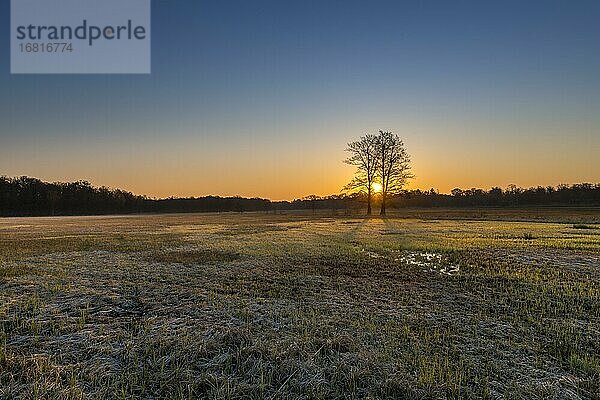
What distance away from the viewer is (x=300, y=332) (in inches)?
278

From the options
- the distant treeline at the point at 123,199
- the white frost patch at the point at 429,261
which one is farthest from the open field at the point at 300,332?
the distant treeline at the point at 123,199

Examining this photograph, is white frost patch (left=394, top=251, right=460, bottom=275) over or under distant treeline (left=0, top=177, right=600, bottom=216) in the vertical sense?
under

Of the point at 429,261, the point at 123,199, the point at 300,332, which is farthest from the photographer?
the point at 123,199

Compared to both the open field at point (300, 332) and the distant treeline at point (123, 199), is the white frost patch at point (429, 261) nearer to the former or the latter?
the open field at point (300, 332)

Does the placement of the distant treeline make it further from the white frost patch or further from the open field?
the open field

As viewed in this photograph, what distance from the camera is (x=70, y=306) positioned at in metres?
8.65

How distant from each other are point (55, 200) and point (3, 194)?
13.0 m

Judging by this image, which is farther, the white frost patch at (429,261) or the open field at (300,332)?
the white frost patch at (429,261)

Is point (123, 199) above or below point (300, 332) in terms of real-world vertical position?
above

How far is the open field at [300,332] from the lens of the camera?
5.09 metres

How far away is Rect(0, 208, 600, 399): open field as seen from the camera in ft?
16.7

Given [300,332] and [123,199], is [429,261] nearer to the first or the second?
[300,332]

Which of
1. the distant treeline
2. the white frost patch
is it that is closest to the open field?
the white frost patch

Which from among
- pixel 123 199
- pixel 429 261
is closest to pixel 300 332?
pixel 429 261
